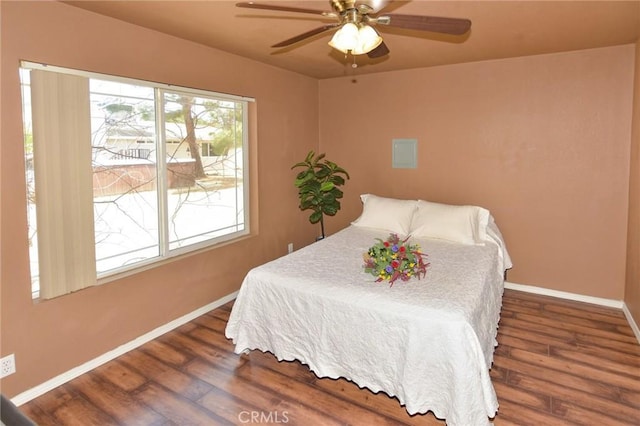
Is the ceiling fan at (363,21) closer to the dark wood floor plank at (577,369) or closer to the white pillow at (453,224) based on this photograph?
the white pillow at (453,224)

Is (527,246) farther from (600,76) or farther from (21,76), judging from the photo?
(21,76)

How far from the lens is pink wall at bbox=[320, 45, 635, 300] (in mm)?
3568

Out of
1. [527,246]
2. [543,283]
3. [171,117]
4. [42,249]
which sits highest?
[171,117]

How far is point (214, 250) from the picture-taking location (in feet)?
12.1

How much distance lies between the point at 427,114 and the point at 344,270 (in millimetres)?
2365

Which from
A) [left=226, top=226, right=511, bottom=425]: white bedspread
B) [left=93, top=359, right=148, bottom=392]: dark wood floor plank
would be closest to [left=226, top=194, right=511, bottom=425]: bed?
[left=226, top=226, right=511, bottom=425]: white bedspread

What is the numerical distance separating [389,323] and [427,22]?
156cm

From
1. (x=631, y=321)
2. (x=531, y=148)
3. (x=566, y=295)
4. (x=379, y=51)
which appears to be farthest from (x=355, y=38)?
(x=566, y=295)

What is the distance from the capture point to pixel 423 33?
3059 mm

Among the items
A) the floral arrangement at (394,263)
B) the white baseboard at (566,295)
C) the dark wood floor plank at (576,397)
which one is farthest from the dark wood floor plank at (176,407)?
the white baseboard at (566,295)

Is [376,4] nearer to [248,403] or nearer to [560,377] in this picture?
[248,403]

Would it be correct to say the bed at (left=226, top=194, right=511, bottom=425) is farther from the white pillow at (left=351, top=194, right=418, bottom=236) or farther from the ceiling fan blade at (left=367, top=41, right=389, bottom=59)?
the ceiling fan blade at (left=367, top=41, right=389, bottom=59)

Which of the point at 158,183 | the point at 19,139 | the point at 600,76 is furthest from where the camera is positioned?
the point at 600,76

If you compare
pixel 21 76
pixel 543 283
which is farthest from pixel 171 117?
pixel 543 283
